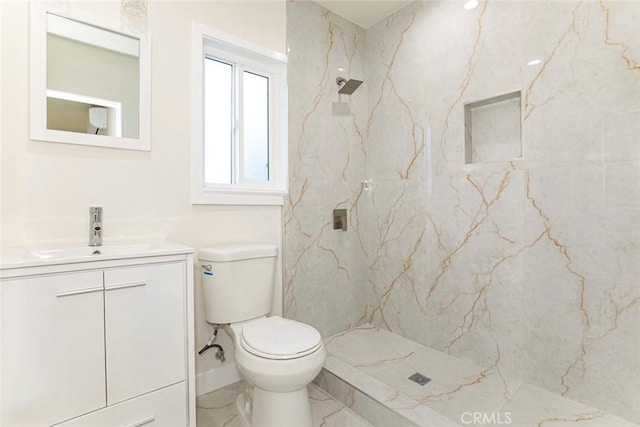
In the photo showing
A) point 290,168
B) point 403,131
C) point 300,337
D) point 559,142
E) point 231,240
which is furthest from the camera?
point 403,131

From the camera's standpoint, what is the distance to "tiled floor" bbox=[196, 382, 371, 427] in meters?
1.53

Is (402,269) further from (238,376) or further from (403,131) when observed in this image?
(238,376)

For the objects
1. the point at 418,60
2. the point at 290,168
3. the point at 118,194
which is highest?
the point at 418,60

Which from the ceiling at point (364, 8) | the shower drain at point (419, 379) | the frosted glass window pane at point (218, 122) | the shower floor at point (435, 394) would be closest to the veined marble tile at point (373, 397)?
the shower floor at point (435, 394)

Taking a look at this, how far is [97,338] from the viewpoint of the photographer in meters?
1.09

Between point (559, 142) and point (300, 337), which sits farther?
point (559, 142)

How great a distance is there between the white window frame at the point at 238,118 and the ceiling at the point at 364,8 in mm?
588

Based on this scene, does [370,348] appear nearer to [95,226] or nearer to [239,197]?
[239,197]

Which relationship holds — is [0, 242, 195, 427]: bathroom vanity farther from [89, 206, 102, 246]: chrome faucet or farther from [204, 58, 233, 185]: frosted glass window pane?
[204, 58, 233, 185]: frosted glass window pane

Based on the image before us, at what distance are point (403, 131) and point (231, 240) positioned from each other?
1.37 meters

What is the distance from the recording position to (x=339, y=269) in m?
2.37

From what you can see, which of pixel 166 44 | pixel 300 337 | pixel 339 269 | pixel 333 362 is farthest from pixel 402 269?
pixel 166 44

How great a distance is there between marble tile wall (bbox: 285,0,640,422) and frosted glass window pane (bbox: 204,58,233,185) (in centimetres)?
40

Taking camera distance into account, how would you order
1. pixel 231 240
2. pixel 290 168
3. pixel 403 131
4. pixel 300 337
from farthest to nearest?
pixel 403 131 < pixel 290 168 < pixel 231 240 < pixel 300 337
